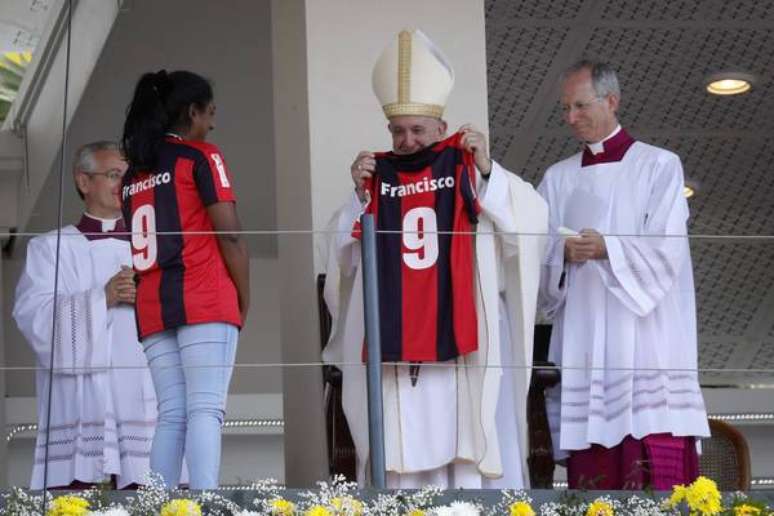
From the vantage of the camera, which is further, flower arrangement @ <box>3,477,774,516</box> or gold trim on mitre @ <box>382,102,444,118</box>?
gold trim on mitre @ <box>382,102,444,118</box>

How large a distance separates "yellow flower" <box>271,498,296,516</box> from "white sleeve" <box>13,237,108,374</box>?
1053mm

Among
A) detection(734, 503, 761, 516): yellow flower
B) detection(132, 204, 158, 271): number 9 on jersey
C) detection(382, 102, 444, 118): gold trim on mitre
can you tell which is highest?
detection(382, 102, 444, 118): gold trim on mitre

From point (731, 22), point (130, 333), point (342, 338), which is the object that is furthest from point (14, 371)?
point (731, 22)

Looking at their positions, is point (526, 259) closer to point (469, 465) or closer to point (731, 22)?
point (469, 465)

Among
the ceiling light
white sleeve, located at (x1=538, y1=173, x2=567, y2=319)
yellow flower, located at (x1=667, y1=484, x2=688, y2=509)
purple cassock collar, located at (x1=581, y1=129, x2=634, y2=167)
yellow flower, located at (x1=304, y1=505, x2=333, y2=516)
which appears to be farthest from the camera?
the ceiling light

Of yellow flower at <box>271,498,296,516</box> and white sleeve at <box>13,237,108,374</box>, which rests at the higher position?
white sleeve at <box>13,237,108,374</box>

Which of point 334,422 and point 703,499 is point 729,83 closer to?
point 334,422

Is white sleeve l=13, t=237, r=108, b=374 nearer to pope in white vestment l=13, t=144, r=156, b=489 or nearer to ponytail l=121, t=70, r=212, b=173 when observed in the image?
pope in white vestment l=13, t=144, r=156, b=489

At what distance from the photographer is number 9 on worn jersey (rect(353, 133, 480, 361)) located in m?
6.73

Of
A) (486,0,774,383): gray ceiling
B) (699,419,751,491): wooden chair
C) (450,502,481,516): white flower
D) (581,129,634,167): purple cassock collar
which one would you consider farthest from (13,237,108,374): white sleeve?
(486,0,774,383): gray ceiling

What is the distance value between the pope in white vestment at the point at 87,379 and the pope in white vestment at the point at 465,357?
0.65m

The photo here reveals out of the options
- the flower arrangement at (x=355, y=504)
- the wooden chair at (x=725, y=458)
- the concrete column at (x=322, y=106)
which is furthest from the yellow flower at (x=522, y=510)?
the wooden chair at (x=725, y=458)

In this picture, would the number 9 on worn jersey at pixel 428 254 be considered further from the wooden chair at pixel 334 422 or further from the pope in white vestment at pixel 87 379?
the pope in white vestment at pixel 87 379

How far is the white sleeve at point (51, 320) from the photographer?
6.74m
